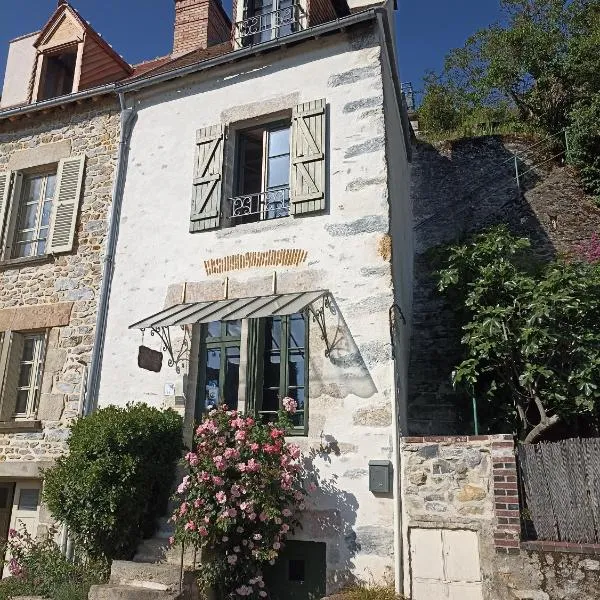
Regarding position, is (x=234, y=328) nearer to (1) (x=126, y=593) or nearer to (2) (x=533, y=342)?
(1) (x=126, y=593)

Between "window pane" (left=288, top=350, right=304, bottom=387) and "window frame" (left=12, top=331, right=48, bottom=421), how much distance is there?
11.9 feet

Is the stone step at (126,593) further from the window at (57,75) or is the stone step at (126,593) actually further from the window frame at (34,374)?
the window at (57,75)

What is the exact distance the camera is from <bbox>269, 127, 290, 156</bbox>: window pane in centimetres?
775

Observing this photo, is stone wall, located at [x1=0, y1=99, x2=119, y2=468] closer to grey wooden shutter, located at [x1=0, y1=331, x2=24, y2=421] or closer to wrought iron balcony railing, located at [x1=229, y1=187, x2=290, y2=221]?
grey wooden shutter, located at [x1=0, y1=331, x2=24, y2=421]

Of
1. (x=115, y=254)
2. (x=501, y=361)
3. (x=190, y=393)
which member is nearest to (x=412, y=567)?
(x=501, y=361)

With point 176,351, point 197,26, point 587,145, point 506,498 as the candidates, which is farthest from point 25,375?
point 587,145

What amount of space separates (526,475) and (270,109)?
545cm

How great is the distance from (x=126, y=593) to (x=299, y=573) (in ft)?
5.53

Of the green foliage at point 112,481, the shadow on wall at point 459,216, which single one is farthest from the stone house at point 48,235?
the shadow on wall at point 459,216

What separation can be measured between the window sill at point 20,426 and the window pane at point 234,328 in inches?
112

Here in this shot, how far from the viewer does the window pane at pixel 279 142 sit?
775 centimetres

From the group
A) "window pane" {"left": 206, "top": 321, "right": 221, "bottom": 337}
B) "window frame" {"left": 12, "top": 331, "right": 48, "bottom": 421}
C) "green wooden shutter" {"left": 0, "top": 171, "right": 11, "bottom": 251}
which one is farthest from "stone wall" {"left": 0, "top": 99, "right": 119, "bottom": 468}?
"window pane" {"left": 206, "top": 321, "right": 221, "bottom": 337}

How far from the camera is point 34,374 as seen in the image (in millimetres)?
7984

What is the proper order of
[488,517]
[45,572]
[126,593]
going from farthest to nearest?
[45,572] → [126,593] → [488,517]
